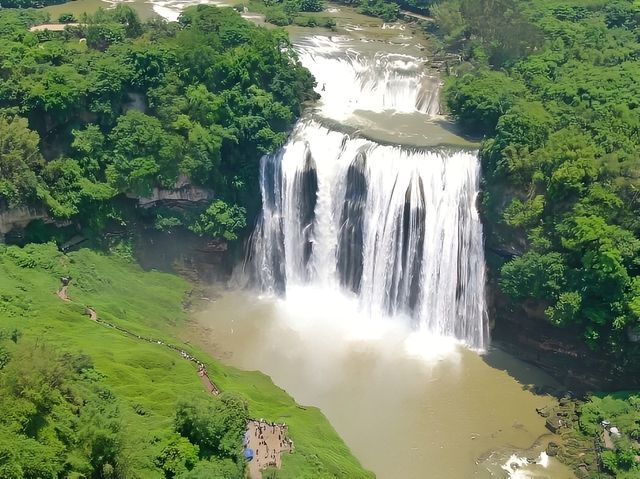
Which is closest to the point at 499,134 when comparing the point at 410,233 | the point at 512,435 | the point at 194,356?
the point at 410,233

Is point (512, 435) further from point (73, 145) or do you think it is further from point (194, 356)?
point (73, 145)

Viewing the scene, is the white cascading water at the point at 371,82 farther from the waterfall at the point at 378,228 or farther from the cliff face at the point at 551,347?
the cliff face at the point at 551,347

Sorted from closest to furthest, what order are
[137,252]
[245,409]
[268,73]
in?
1. [245,409]
2. [137,252]
3. [268,73]

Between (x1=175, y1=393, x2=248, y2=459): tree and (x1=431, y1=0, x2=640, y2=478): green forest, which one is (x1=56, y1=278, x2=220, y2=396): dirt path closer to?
(x1=175, y1=393, x2=248, y2=459): tree

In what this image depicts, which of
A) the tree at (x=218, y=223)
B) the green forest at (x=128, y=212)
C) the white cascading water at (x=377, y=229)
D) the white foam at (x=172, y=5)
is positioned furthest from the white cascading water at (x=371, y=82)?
the white foam at (x=172, y=5)

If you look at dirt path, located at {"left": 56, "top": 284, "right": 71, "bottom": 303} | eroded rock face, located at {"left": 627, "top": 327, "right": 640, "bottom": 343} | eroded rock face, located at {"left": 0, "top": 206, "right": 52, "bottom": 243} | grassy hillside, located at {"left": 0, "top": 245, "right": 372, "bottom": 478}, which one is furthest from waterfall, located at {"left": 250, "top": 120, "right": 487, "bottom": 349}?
eroded rock face, located at {"left": 0, "top": 206, "right": 52, "bottom": 243}
